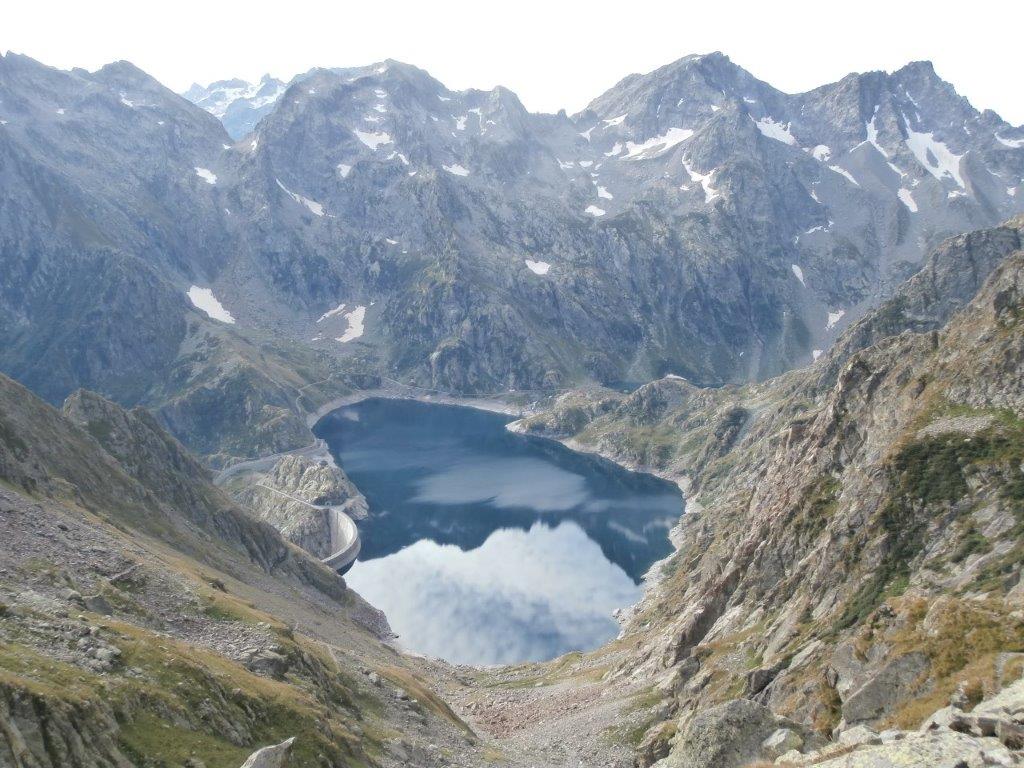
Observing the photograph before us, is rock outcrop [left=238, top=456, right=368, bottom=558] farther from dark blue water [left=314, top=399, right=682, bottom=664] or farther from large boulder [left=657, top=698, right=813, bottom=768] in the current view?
large boulder [left=657, top=698, right=813, bottom=768]

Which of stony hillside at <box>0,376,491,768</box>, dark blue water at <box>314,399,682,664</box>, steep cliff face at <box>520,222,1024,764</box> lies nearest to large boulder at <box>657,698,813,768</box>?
steep cliff face at <box>520,222,1024,764</box>

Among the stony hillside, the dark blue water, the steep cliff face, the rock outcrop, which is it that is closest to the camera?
the stony hillside

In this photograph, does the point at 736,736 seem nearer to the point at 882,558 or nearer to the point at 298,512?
the point at 882,558

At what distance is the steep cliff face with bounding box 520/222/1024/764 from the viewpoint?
3164 centimetres

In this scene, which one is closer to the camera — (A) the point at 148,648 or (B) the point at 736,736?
(B) the point at 736,736

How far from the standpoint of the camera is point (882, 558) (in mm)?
56781

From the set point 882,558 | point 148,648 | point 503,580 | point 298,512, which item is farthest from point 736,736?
point 298,512

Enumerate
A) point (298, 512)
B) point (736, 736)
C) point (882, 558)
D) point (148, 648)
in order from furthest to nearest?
point (298, 512) < point (882, 558) < point (148, 648) < point (736, 736)

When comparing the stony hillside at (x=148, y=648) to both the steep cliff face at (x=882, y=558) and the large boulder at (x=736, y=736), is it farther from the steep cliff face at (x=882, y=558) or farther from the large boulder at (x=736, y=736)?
the steep cliff face at (x=882, y=558)

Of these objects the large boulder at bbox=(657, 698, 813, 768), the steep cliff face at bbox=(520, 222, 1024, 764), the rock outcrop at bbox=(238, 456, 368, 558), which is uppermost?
the rock outcrop at bbox=(238, 456, 368, 558)

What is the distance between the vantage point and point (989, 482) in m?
55.1

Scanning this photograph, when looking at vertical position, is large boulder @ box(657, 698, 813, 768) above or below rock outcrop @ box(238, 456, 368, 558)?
below

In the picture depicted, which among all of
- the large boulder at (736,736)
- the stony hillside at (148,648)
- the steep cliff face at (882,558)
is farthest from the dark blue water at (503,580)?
the large boulder at (736,736)

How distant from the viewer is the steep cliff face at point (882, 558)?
31.6 m
